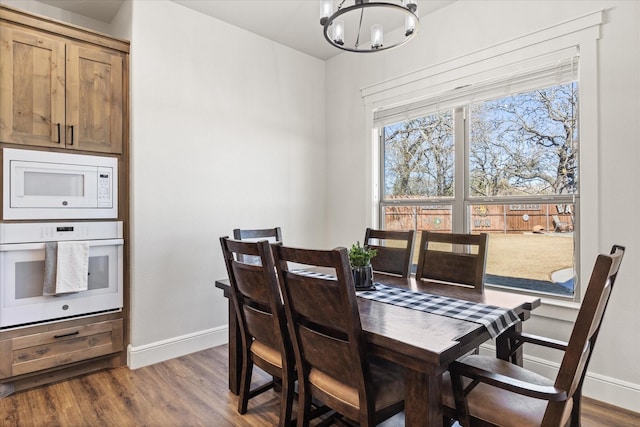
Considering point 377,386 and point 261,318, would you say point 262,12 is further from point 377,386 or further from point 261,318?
point 377,386

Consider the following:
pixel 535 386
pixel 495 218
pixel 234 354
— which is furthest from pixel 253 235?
pixel 535 386

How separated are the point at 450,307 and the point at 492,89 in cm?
187

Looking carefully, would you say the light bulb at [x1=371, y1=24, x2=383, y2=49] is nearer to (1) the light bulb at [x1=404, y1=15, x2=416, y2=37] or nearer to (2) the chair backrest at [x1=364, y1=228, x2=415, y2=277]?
(1) the light bulb at [x1=404, y1=15, x2=416, y2=37]

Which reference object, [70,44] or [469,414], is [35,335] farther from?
[469,414]

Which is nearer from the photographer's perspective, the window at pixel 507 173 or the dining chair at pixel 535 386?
the dining chair at pixel 535 386

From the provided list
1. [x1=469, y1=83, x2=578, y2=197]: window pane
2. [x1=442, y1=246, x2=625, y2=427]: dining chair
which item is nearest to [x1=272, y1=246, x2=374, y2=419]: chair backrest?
[x1=442, y1=246, x2=625, y2=427]: dining chair

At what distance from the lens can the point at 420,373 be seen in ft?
4.21

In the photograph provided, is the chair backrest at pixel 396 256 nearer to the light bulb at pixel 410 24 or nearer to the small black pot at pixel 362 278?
the small black pot at pixel 362 278

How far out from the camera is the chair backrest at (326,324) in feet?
4.37

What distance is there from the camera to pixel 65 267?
8.03 feet

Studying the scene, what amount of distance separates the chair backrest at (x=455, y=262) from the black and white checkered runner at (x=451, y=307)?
393mm

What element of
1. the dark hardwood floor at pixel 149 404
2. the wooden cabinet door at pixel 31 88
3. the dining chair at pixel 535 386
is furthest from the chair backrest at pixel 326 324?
the wooden cabinet door at pixel 31 88

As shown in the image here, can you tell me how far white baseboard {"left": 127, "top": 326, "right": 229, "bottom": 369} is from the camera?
108 inches

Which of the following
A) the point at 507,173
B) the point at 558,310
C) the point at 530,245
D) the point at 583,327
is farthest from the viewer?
the point at 507,173
